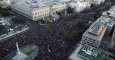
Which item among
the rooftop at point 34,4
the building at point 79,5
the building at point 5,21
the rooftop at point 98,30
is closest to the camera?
the rooftop at point 98,30

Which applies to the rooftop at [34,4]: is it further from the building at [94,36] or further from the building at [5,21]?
the building at [94,36]

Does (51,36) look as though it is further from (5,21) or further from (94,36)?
(5,21)

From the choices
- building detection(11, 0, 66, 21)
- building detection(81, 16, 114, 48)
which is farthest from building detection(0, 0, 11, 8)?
building detection(81, 16, 114, 48)

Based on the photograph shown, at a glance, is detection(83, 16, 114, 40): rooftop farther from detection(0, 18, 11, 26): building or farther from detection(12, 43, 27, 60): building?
detection(0, 18, 11, 26): building

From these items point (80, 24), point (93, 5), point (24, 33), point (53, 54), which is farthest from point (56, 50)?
point (93, 5)

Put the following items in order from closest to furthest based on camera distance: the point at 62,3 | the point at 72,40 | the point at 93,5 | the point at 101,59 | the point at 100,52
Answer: the point at 101,59
the point at 100,52
the point at 72,40
the point at 62,3
the point at 93,5

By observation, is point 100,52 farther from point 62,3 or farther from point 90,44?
point 62,3

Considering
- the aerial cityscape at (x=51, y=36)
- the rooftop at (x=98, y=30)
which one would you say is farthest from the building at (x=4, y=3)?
the rooftop at (x=98, y=30)
